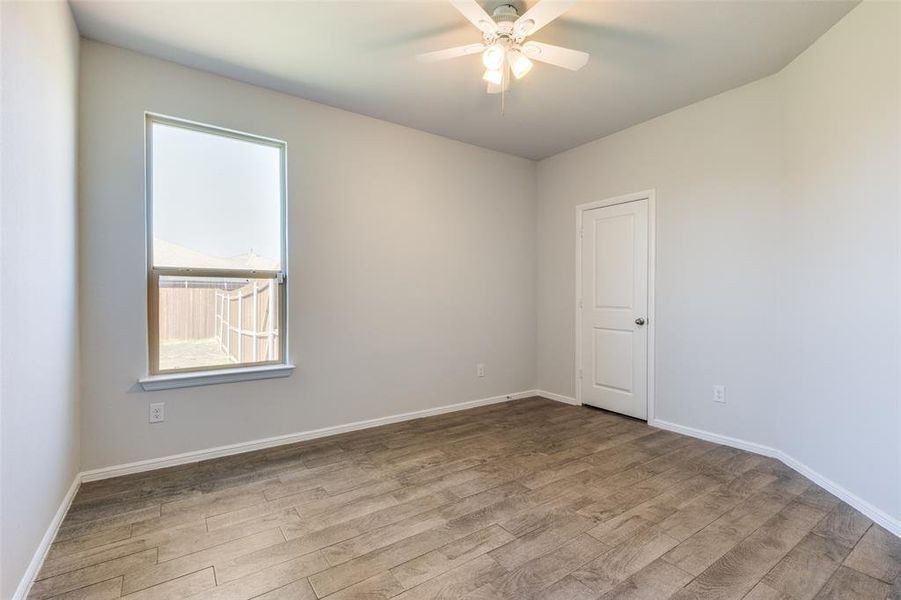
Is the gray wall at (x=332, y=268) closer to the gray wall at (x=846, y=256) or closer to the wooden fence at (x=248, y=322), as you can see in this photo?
the wooden fence at (x=248, y=322)

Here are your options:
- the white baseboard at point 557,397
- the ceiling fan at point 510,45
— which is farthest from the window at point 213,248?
the white baseboard at point 557,397

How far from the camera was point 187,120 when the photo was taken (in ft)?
8.93

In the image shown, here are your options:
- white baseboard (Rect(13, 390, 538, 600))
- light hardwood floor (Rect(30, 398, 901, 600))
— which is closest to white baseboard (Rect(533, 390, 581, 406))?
white baseboard (Rect(13, 390, 538, 600))

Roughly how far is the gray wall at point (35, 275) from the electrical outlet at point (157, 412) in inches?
14.7

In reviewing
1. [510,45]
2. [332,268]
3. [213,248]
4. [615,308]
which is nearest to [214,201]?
[213,248]

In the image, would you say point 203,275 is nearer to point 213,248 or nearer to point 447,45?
point 213,248

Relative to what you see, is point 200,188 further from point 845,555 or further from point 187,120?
point 845,555

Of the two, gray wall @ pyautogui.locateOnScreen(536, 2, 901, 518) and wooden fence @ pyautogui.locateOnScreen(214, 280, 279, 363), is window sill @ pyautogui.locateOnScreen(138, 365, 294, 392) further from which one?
gray wall @ pyautogui.locateOnScreen(536, 2, 901, 518)

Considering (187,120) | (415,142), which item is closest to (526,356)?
(415,142)

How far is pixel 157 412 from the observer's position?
8.63 feet

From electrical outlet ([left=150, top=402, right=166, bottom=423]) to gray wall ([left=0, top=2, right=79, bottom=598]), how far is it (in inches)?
14.7

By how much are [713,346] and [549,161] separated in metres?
2.48

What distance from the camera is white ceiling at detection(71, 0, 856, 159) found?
2.18 meters

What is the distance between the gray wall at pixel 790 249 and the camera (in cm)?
206
